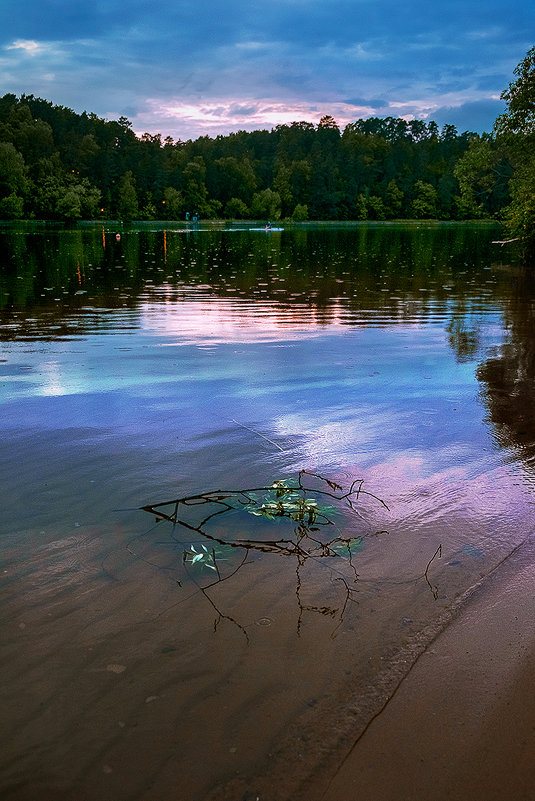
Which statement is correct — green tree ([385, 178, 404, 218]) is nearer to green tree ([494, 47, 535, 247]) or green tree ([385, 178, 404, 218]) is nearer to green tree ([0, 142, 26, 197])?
green tree ([0, 142, 26, 197])

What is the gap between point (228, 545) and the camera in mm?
4551

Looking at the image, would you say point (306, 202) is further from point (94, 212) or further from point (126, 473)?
point (126, 473)

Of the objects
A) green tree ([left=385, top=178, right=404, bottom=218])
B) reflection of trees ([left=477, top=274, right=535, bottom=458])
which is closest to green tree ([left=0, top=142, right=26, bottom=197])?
green tree ([left=385, top=178, right=404, bottom=218])

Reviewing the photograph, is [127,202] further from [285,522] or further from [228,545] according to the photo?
[228,545]

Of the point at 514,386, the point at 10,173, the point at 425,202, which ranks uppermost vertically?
the point at 425,202

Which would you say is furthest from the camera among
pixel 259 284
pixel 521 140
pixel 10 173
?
pixel 10 173

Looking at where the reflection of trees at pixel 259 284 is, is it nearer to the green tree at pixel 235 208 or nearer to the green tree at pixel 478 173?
the green tree at pixel 478 173

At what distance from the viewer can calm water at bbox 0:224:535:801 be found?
2.93 metres

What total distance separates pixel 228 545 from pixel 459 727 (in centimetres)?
203

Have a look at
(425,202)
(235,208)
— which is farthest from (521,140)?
(425,202)

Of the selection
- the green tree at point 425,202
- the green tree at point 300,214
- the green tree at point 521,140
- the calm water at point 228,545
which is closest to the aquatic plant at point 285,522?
the calm water at point 228,545

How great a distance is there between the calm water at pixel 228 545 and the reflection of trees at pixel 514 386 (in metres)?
0.05

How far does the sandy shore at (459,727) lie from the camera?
8.68 feet

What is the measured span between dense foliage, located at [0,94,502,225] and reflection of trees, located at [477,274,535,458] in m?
110
